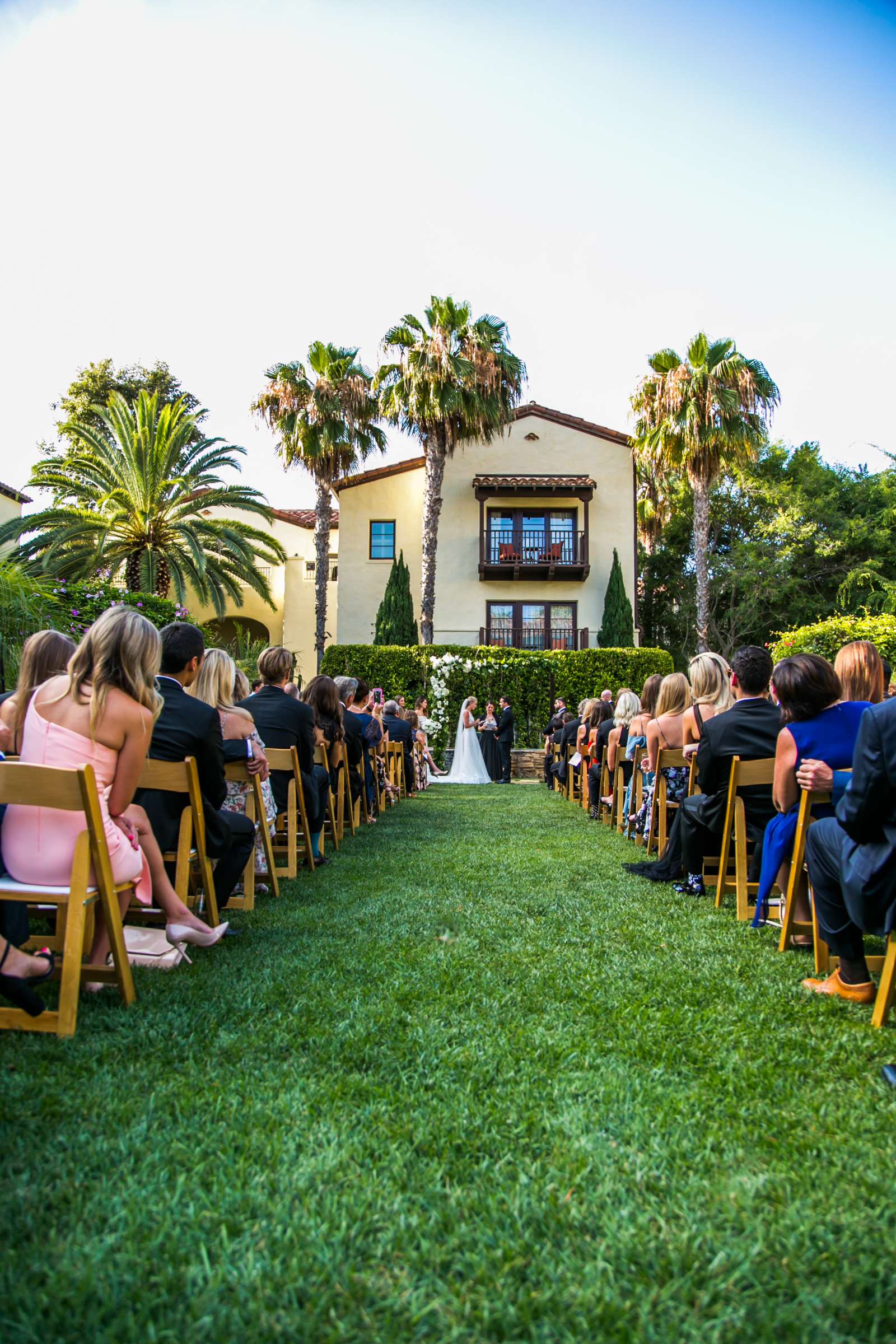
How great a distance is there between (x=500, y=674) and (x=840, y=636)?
958 cm

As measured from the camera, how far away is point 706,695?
23.4ft

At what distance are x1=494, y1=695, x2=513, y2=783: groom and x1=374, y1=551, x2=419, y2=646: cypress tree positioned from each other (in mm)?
8663

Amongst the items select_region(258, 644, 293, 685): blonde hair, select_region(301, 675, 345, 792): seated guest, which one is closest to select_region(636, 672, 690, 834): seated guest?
select_region(301, 675, 345, 792): seated guest

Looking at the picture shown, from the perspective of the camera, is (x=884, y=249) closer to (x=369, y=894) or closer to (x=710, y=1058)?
(x=369, y=894)

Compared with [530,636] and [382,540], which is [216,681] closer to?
[530,636]

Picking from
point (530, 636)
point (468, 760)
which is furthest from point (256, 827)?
point (530, 636)

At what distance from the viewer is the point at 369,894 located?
615 centimetres

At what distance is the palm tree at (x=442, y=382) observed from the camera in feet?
90.9

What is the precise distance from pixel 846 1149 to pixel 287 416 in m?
30.1

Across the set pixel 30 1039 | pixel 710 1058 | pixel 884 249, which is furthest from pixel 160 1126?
pixel 884 249

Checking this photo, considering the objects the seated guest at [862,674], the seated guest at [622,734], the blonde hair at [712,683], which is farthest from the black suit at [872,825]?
the seated guest at [622,734]

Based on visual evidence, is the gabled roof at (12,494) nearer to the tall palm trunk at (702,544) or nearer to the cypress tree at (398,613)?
the cypress tree at (398,613)

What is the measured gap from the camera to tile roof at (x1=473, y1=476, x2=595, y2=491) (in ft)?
103

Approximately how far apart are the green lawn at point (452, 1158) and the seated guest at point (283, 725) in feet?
9.54
